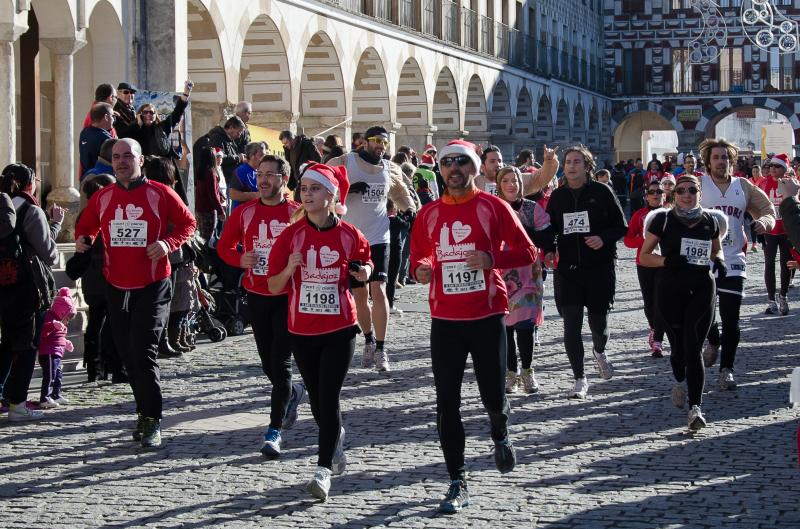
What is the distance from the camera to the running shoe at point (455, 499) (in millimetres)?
6129

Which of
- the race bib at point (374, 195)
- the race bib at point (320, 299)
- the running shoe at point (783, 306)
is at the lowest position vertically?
the running shoe at point (783, 306)

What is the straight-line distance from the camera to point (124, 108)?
12203 mm

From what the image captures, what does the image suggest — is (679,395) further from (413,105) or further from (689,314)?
(413,105)

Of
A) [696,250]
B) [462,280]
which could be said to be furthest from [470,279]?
[696,250]

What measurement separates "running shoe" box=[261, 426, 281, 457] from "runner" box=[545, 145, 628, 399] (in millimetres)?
2551

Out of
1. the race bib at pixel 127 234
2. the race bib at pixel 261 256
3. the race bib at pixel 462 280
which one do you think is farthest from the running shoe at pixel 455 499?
the race bib at pixel 127 234

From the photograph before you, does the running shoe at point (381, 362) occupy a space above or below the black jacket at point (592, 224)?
below

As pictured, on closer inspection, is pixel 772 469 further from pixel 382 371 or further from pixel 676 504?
pixel 382 371

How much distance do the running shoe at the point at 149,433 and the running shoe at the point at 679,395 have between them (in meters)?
3.15

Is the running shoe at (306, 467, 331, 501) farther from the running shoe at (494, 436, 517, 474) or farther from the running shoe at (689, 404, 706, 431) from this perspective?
the running shoe at (689, 404, 706, 431)

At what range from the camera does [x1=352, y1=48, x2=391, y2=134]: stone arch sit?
29.4 meters

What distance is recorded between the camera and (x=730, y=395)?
31.3 ft

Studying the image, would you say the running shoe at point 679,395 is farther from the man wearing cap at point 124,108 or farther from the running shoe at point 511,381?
the man wearing cap at point 124,108

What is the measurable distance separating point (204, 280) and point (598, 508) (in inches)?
289
